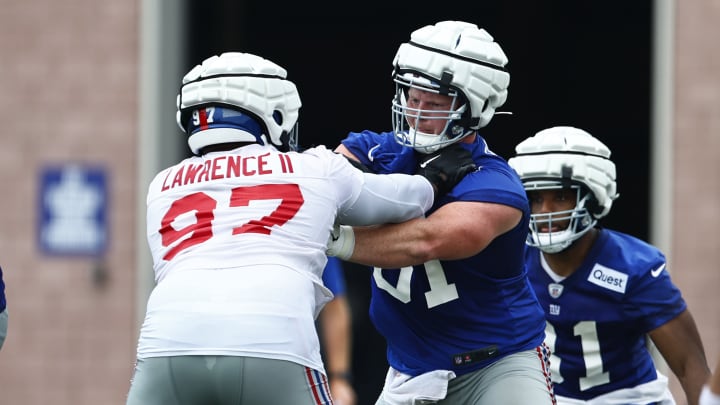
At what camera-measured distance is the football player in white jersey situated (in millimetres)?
3664

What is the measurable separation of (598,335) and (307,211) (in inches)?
64.3

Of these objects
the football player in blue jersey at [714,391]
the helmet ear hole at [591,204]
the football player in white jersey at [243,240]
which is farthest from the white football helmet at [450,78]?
the football player in blue jersey at [714,391]

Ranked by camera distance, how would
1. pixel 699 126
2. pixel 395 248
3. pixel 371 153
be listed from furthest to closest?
pixel 699 126 < pixel 371 153 < pixel 395 248

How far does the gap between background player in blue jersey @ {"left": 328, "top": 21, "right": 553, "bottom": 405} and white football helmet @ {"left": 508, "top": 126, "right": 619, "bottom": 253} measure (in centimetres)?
45

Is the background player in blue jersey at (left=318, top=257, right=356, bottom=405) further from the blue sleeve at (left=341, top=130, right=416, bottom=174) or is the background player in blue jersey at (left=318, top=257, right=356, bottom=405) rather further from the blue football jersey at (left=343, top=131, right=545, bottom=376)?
the blue football jersey at (left=343, top=131, right=545, bottom=376)

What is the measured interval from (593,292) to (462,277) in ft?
2.86

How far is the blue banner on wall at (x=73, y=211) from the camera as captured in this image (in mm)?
8750

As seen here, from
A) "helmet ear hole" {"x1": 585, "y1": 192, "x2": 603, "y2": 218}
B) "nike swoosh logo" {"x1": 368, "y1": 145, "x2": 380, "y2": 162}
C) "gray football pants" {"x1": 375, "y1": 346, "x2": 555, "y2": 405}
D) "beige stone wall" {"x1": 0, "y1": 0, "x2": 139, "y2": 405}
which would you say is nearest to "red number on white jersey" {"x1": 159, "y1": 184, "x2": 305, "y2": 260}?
"nike swoosh logo" {"x1": 368, "y1": 145, "x2": 380, "y2": 162}

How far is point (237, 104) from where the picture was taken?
3992mm

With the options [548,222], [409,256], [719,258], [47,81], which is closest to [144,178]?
[47,81]

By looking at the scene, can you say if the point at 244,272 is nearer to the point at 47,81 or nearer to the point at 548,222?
the point at 548,222

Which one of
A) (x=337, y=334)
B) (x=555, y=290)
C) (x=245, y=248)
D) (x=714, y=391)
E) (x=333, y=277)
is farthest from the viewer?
(x=337, y=334)

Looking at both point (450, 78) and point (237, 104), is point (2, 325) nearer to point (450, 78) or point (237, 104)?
point (237, 104)

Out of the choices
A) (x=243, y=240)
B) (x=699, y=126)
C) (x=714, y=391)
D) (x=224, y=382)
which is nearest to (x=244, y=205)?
(x=243, y=240)
